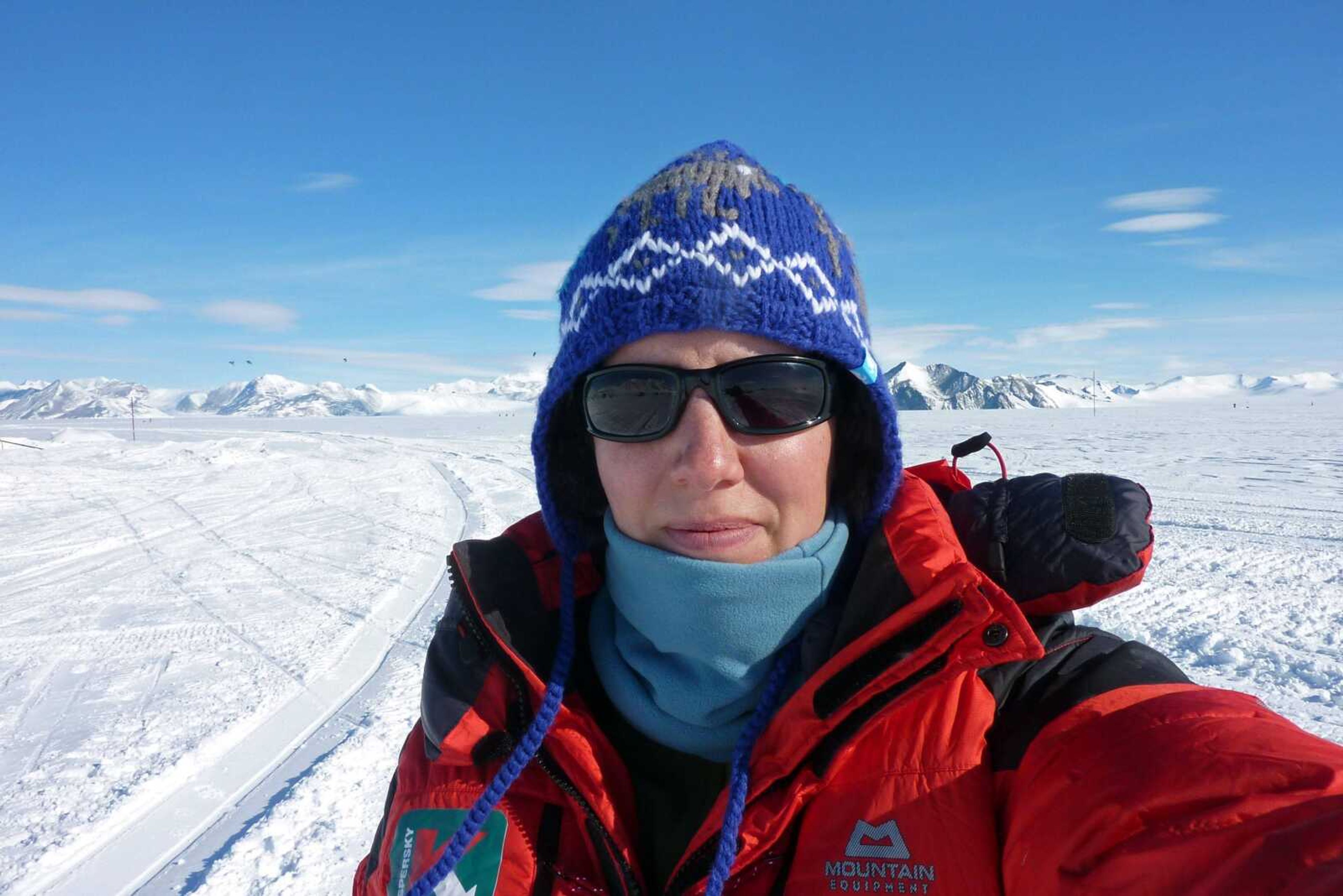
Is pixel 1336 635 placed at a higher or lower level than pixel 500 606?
lower

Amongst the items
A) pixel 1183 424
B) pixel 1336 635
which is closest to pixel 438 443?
pixel 1336 635

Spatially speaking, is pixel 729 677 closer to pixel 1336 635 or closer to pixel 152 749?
pixel 152 749

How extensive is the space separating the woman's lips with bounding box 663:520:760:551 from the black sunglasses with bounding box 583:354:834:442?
6.5 inches

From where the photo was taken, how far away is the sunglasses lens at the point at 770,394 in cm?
122

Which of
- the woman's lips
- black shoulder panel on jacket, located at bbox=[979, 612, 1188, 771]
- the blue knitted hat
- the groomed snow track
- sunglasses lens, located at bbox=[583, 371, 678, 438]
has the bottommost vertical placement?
the groomed snow track

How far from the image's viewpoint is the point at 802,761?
1077mm

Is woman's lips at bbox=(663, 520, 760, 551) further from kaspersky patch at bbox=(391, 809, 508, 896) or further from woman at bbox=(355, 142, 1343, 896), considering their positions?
kaspersky patch at bbox=(391, 809, 508, 896)

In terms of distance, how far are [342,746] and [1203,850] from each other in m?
3.18

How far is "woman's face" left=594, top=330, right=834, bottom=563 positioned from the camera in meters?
1.21

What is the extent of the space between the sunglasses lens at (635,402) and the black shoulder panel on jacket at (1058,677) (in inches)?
26.7

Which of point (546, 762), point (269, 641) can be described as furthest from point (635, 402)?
point (269, 641)

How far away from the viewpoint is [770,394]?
1.23 meters

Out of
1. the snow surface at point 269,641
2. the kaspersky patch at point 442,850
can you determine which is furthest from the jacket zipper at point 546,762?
the snow surface at point 269,641

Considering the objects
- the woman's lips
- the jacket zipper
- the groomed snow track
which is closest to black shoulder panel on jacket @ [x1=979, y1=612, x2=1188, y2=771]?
the woman's lips
